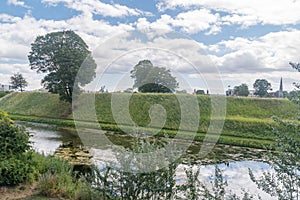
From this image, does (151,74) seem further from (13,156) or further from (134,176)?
(134,176)

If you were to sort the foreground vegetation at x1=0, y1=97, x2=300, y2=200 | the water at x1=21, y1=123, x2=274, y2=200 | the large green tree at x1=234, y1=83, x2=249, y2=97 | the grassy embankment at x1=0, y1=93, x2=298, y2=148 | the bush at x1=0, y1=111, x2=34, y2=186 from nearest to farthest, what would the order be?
the foreground vegetation at x1=0, y1=97, x2=300, y2=200 < the bush at x1=0, y1=111, x2=34, y2=186 < the water at x1=21, y1=123, x2=274, y2=200 < the grassy embankment at x1=0, y1=93, x2=298, y2=148 < the large green tree at x1=234, y1=83, x2=249, y2=97

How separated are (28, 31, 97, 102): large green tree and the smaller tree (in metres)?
14.8

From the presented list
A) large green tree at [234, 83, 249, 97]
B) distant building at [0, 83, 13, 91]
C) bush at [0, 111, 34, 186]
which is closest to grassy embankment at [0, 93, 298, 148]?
bush at [0, 111, 34, 186]

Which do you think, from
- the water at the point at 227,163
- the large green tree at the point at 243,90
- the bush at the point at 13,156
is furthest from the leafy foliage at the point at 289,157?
the large green tree at the point at 243,90

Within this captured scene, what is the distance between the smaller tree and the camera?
40.6m

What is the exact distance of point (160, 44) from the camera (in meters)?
7.97

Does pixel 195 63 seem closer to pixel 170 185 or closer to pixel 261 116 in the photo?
pixel 170 185

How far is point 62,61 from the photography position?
2406 cm

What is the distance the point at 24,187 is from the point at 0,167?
0.64 meters

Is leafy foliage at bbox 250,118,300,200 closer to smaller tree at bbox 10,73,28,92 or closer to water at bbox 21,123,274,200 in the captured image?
water at bbox 21,123,274,200

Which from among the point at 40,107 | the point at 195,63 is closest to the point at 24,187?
the point at 195,63

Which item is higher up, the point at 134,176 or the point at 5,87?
the point at 5,87

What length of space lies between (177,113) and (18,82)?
29654 mm

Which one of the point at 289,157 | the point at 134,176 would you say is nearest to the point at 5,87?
the point at 134,176
